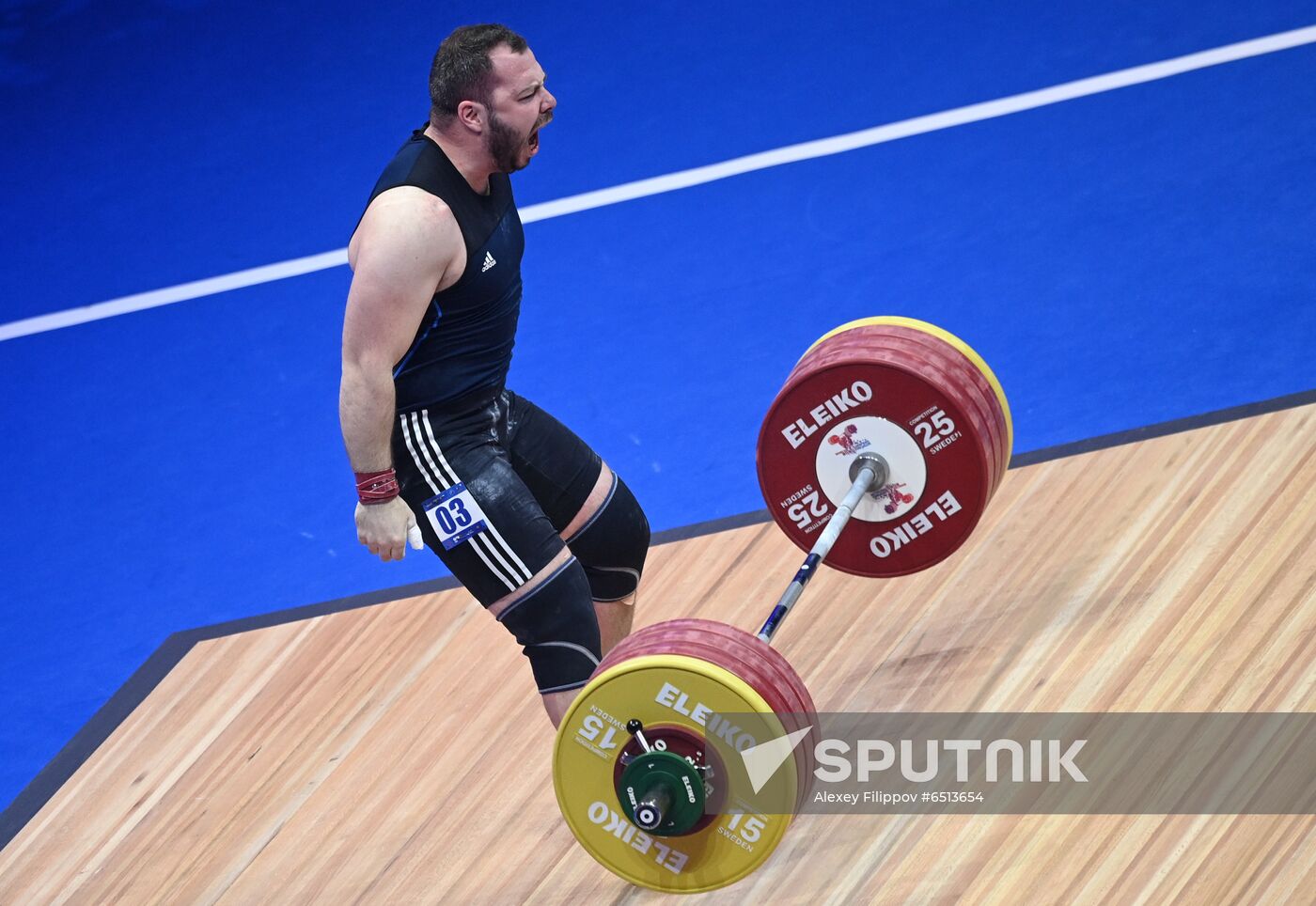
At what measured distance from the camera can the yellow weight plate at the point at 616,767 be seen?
2342mm

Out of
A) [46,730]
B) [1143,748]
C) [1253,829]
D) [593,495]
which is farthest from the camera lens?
[46,730]

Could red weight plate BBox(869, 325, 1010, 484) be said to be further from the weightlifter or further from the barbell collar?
the weightlifter

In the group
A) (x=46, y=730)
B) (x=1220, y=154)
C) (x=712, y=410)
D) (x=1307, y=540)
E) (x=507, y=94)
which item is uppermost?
(x=507, y=94)

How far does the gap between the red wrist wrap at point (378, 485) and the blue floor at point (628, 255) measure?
1.47 meters

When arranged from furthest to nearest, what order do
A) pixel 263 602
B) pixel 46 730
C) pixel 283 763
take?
1. pixel 263 602
2. pixel 46 730
3. pixel 283 763

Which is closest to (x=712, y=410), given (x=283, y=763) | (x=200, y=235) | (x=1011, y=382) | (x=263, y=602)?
(x=1011, y=382)

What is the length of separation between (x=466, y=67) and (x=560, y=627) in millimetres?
974

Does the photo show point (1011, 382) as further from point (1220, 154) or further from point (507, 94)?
point (507, 94)

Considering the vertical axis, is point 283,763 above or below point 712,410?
below

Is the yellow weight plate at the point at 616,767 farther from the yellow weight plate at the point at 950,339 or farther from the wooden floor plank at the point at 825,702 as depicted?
the yellow weight plate at the point at 950,339

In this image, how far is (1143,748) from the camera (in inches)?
109

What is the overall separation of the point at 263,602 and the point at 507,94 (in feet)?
6.46

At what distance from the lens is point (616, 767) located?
2.42 meters

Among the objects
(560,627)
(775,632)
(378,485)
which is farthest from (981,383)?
(378,485)
